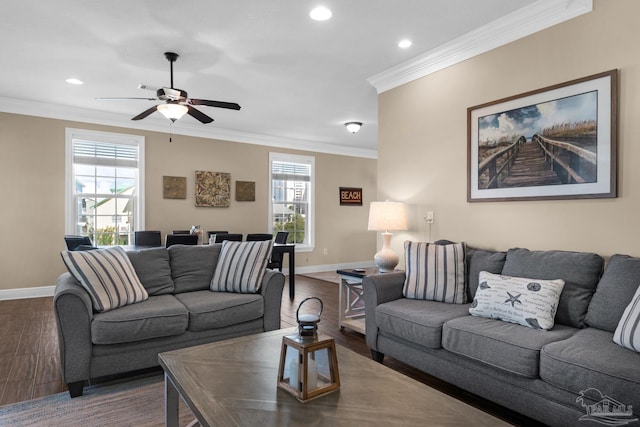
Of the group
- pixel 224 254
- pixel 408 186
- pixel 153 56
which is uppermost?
pixel 153 56

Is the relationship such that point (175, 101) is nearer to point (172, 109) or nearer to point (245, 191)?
point (172, 109)

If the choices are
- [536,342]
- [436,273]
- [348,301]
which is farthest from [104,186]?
[536,342]

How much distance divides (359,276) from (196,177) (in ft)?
13.3

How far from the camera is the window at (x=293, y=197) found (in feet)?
24.5

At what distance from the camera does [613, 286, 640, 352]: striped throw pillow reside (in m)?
1.82

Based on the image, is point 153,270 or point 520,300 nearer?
point 520,300

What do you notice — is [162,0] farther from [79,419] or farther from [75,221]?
[75,221]

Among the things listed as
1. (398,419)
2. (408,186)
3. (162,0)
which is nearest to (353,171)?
(408,186)

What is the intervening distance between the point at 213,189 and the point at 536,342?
18.5 feet

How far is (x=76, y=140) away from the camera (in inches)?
220

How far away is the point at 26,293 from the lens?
5227 mm

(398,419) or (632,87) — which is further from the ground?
(632,87)

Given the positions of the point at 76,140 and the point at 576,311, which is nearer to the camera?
the point at 576,311

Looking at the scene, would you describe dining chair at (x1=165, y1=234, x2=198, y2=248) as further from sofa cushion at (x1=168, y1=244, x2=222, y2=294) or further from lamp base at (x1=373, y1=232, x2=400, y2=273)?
lamp base at (x1=373, y1=232, x2=400, y2=273)
